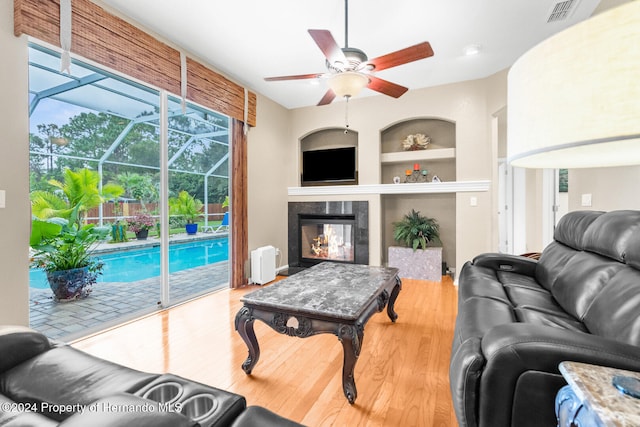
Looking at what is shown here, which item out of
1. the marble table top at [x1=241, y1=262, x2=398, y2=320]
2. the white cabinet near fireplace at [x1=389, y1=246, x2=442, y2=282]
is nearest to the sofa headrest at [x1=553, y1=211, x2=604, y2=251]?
the marble table top at [x1=241, y1=262, x2=398, y2=320]

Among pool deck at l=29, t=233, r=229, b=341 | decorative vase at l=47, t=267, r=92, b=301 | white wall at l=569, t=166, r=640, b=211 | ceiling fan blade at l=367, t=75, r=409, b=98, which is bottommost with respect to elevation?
pool deck at l=29, t=233, r=229, b=341

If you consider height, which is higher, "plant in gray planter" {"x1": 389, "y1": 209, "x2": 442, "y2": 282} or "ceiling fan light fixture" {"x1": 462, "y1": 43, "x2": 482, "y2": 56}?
"ceiling fan light fixture" {"x1": 462, "y1": 43, "x2": 482, "y2": 56}

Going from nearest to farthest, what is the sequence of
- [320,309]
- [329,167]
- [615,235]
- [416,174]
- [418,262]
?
[615,235] → [320,309] → [418,262] → [416,174] → [329,167]

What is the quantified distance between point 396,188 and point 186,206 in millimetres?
2878

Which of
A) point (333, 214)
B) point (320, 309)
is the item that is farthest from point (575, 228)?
point (333, 214)

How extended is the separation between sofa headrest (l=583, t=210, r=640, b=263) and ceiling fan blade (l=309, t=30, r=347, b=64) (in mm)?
1879

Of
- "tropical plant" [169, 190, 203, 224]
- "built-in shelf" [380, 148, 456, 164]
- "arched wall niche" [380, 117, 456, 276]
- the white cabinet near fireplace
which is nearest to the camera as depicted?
"tropical plant" [169, 190, 203, 224]

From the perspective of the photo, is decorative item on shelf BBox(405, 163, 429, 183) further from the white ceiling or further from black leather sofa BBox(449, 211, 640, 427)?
black leather sofa BBox(449, 211, 640, 427)

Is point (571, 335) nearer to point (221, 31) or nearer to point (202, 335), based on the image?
point (202, 335)

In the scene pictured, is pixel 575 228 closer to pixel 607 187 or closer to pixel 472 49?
pixel 607 187

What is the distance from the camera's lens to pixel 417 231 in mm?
4270

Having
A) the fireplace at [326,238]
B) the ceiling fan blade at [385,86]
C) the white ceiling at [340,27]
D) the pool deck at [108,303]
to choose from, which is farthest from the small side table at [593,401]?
the fireplace at [326,238]

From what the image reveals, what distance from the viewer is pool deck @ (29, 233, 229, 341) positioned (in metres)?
2.41

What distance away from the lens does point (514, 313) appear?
155 cm
